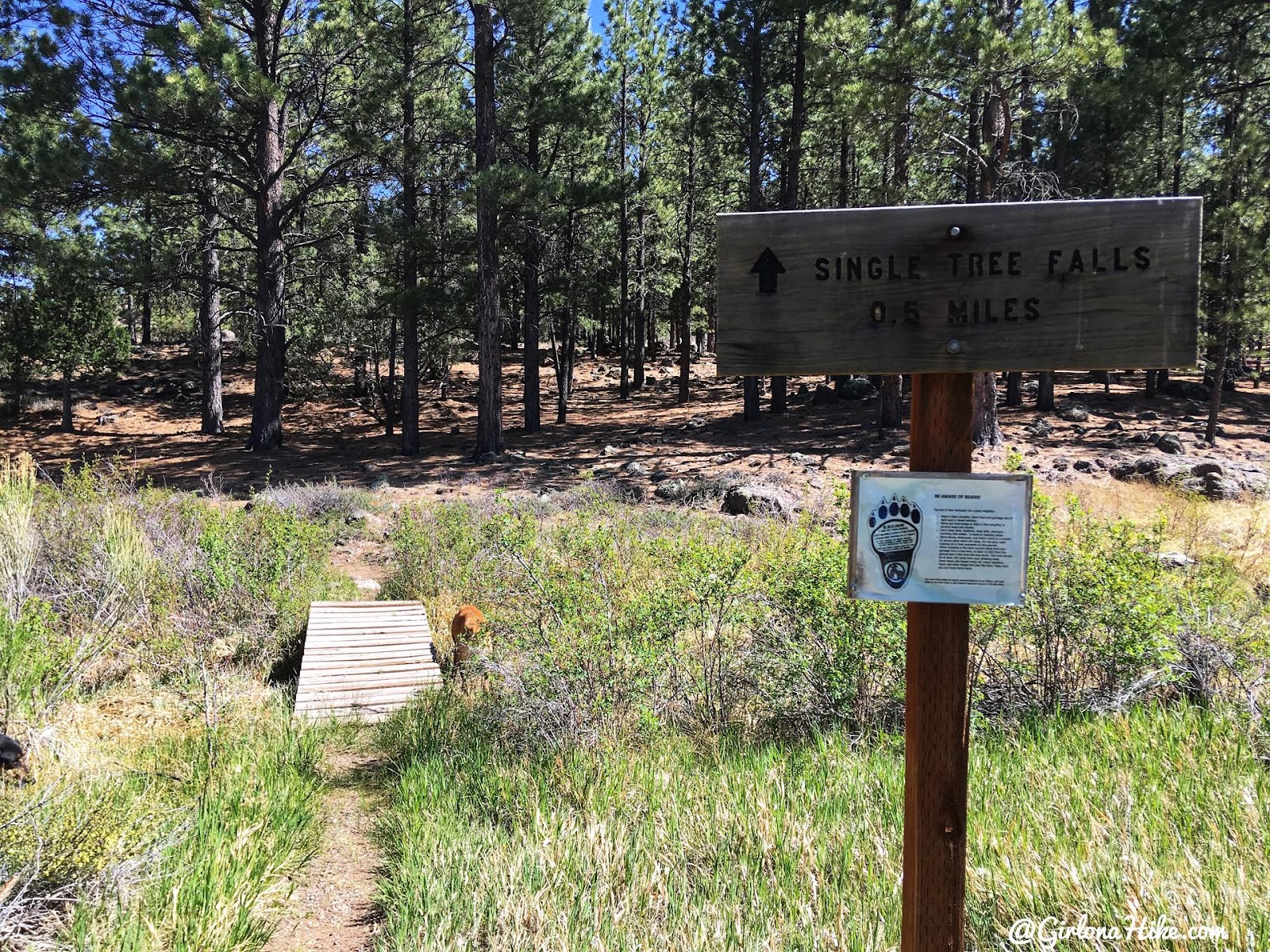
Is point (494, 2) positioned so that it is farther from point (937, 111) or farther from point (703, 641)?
point (703, 641)

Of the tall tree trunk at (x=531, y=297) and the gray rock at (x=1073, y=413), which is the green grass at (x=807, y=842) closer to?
the tall tree trunk at (x=531, y=297)

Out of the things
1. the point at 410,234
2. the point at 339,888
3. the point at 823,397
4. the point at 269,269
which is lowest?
the point at 339,888

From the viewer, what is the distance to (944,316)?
6.84 ft

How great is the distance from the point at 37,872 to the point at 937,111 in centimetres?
1491

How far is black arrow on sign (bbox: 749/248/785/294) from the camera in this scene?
2184 millimetres

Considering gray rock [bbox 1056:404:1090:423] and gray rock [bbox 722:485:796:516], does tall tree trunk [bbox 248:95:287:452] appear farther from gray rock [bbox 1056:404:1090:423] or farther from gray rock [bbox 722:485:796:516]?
gray rock [bbox 1056:404:1090:423]

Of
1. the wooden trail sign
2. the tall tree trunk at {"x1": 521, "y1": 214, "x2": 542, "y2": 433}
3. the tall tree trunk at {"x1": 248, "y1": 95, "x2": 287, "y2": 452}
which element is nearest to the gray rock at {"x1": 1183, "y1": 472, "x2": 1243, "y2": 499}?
the wooden trail sign

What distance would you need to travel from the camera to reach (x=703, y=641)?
480 cm

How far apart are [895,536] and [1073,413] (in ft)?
68.2

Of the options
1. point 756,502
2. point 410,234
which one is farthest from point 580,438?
point 756,502

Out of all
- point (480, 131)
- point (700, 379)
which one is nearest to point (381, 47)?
point (480, 131)

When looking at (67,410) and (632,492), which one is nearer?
(632,492)

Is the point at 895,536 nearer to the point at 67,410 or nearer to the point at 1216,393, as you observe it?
the point at 1216,393

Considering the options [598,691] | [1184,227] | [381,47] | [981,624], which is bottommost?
[598,691]
